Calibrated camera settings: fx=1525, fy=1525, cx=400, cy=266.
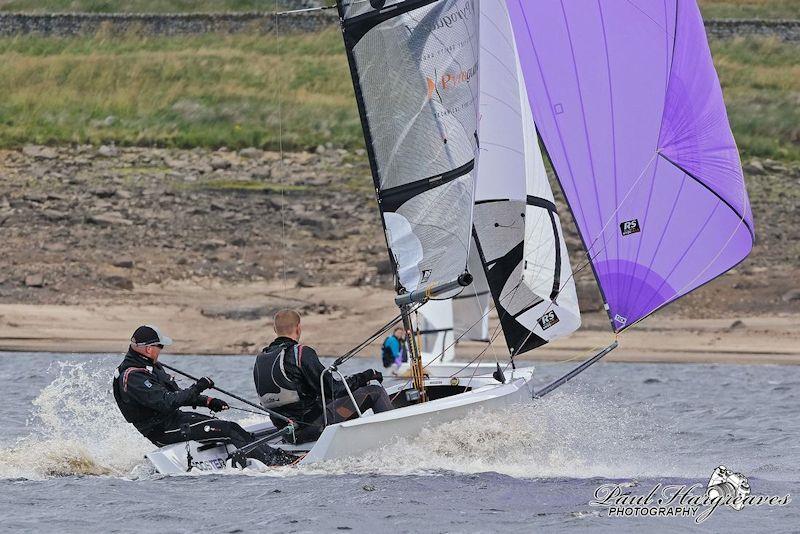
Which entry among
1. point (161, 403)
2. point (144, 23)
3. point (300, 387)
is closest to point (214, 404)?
point (161, 403)

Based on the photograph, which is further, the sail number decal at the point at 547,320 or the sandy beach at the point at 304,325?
the sandy beach at the point at 304,325

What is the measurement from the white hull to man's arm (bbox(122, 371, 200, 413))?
1.31ft

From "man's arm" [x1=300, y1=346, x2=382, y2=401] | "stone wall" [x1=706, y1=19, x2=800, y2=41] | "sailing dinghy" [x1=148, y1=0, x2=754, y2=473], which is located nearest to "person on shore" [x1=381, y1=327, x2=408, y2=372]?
"sailing dinghy" [x1=148, y1=0, x2=754, y2=473]

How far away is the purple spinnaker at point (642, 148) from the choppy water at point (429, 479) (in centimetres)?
150

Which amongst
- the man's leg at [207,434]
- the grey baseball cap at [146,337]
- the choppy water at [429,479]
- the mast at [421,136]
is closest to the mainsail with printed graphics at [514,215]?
the choppy water at [429,479]

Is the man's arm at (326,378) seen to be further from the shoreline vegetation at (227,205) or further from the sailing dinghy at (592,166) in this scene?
the shoreline vegetation at (227,205)

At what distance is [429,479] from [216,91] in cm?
2527

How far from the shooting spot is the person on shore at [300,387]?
37.6 feet

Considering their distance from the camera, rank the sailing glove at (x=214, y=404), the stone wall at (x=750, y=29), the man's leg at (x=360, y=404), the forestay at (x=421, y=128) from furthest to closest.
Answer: the stone wall at (x=750, y=29) < the forestay at (x=421, y=128) < the man's leg at (x=360, y=404) < the sailing glove at (x=214, y=404)

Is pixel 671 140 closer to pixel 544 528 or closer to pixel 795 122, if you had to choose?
pixel 544 528

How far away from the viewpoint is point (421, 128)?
1254 centimetres

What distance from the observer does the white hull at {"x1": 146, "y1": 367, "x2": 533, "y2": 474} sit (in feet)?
36.9

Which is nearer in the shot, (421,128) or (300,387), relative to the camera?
(300,387)

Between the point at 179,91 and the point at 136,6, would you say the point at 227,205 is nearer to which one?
the point at 179,91
